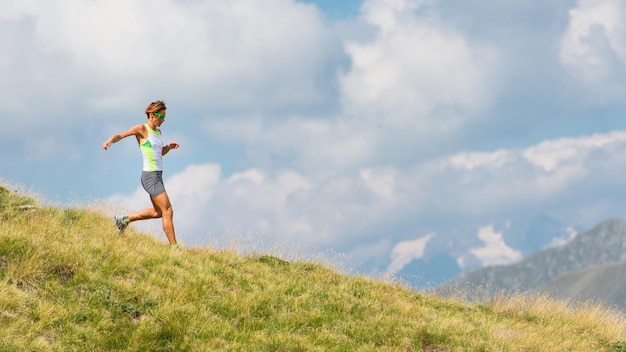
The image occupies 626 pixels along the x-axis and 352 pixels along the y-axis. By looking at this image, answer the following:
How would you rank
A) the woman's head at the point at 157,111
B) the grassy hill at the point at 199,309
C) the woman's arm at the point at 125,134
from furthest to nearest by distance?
the woman's head at the point at 157,111 < the woman's arm at the point at 125,134 < the grassy hill at the point at 199,309

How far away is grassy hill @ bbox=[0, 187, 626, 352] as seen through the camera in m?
10.4

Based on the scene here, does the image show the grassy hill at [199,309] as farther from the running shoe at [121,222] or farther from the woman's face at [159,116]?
the woman's face at [159,116]

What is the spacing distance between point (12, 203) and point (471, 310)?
35.9 ft

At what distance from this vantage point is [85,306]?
10844 millimetres

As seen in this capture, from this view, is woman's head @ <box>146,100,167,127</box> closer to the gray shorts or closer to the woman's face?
the woman's face

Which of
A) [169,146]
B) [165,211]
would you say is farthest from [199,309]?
[169,146]

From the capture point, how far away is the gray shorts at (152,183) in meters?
14.4

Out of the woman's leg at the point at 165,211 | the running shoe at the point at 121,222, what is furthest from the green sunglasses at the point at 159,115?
the running shoe at the point at 121,222

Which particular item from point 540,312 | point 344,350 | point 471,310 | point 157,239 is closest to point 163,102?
point 157,239

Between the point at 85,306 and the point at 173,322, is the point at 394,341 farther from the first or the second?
the point at 85,306

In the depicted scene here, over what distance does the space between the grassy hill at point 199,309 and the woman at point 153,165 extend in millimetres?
647

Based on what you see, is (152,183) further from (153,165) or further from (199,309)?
(199,309)

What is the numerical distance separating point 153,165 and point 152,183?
0.39m

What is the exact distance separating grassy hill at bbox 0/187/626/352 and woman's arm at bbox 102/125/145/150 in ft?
6.41
